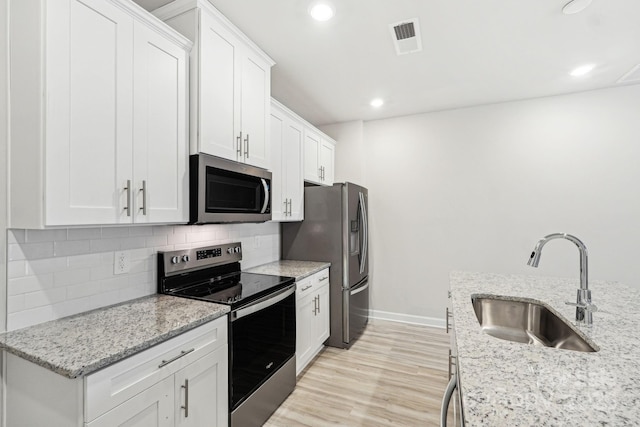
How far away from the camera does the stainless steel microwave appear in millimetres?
1800

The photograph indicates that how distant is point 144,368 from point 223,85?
5.45 feet

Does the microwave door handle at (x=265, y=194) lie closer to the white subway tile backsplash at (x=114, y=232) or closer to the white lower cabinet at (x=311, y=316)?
the white lower cabinet at (x=311, y=316)

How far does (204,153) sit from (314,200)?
160cm

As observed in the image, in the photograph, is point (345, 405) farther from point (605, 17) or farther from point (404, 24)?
point (605, 17)

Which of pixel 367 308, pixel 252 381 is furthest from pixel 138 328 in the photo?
pixel 367 308

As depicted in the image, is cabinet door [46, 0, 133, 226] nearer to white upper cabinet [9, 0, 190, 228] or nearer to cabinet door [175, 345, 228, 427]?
white upper cabinet [9, 0, 190, 228]

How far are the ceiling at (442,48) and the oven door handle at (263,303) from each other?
6.11ft

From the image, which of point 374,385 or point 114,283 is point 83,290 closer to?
point 114,283


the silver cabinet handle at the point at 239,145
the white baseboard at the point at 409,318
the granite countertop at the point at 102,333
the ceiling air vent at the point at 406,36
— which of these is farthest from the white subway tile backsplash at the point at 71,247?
the white baseboard at the point at 409,318

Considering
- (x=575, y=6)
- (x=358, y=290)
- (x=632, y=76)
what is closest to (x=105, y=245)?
(x=358, y=290)

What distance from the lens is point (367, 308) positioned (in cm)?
384

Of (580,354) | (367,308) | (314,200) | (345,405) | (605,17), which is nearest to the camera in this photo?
(580,354)

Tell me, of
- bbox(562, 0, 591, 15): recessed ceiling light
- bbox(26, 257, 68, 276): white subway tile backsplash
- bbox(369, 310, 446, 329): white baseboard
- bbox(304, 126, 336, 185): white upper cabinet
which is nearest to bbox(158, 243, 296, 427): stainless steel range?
bbox(26, 257, 68, 276): white subway tile backsplash

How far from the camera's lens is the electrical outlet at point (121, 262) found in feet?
5.52
